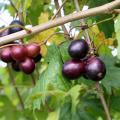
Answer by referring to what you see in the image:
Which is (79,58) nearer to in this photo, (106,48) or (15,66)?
(15,66)

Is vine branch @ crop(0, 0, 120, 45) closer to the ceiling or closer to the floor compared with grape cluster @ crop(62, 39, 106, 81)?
closer to the ceiling

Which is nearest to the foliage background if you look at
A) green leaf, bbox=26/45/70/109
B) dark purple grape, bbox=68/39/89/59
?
green leaf, bbox=26/45/70/109

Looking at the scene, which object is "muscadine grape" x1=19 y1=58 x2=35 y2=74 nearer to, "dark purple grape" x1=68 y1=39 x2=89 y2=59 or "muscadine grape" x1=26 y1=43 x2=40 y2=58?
"muscadine grape" x1=26 y1=43 x2=40 y2=58

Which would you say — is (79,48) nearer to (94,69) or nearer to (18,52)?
(94,69)

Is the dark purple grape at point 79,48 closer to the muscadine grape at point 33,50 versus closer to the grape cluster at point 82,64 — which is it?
the grape cluster at point 82,64

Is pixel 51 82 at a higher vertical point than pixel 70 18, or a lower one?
lower

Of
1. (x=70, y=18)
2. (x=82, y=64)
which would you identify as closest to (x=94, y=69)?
(x=82, y=64)

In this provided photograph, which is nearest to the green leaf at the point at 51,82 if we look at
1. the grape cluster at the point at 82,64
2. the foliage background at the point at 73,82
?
the foliage background at the point at 73,82

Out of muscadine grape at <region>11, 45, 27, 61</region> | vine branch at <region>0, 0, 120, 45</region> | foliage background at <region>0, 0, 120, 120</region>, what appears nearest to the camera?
vine branch at <region>0, 0, 120, 45</region>
